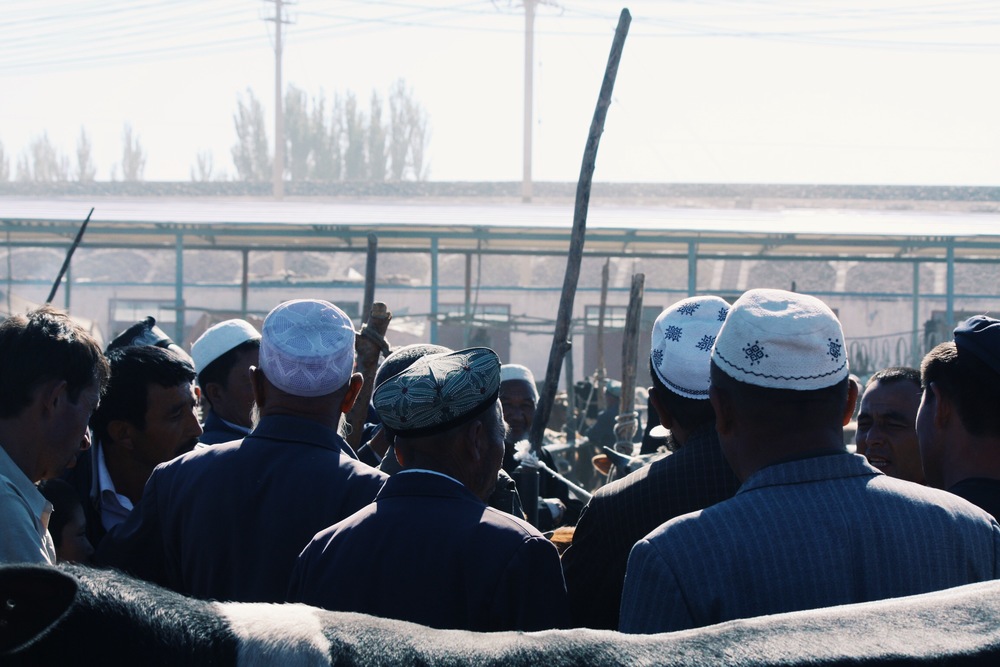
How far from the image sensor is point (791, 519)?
173 cm

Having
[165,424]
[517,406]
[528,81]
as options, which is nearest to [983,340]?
[165,424]

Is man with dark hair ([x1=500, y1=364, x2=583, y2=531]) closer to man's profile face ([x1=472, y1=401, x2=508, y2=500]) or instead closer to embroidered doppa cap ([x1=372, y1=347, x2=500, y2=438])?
man's profile face ([x1=472, y1=401, x2=508, y2=500])

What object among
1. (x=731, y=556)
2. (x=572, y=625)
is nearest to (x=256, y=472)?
(x=572, y=625)

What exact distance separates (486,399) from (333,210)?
18.0 m

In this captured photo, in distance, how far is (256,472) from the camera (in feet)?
8.32

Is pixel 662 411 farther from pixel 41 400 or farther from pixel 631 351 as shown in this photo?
pixel 631 351

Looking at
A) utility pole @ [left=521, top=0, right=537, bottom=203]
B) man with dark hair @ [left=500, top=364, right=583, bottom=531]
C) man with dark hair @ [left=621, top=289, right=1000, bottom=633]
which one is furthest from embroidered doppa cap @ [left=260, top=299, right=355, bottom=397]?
utility pole @ [left=521, top=0, right=537, bottom=203]

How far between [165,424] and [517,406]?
3119 millimetres

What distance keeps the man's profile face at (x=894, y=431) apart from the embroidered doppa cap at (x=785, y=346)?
6.92 feet

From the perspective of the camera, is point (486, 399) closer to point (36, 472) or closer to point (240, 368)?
point (36, 472)

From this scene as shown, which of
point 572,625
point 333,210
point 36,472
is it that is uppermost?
point 333,210

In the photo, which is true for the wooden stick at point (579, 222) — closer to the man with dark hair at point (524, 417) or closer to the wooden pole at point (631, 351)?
the man with dark hair at point (524, 417)

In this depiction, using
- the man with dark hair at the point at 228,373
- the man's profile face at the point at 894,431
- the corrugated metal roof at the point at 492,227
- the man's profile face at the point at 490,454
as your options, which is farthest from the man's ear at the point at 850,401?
the corrugated metal roof at the point at 492,227

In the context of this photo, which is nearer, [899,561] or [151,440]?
[899,561]
